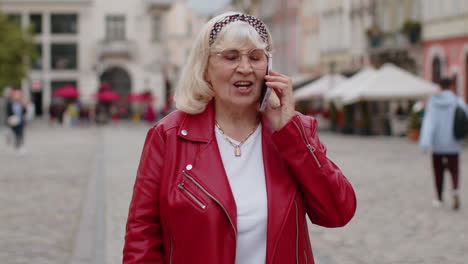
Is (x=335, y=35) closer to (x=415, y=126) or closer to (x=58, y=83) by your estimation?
(x=415, y=126)

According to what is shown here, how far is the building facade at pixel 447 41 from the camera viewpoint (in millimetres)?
37250

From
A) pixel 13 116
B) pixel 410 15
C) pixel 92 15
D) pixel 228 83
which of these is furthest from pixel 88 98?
pixel 228 83

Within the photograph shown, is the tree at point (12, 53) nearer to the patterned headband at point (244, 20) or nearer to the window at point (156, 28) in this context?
the window at point (156, 28)

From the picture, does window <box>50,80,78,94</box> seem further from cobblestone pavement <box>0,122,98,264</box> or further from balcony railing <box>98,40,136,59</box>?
cobblestone pavement <box>0,122,98,264</box>

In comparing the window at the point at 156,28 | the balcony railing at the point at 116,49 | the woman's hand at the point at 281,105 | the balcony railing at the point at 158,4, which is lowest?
the woman's hand at the point at 281,105

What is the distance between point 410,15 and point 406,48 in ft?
5.18

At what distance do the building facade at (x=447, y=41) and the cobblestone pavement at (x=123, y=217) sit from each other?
627 inches

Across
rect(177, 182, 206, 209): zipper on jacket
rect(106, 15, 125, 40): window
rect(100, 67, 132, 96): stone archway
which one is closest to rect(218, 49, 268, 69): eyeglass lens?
rect(177, 182, 206, 209): zipper on jacket

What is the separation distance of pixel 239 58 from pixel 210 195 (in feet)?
1.57

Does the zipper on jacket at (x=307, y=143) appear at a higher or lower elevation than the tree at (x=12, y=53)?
lower

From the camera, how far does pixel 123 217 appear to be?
39.0 feet

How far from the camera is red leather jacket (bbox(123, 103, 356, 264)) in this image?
130 inches

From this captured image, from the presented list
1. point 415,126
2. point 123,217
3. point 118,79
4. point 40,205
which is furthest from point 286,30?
point 123,217

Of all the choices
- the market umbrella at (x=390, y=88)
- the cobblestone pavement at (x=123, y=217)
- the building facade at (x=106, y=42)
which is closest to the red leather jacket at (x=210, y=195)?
the cobblestone pavement at (x=123, y=217)
